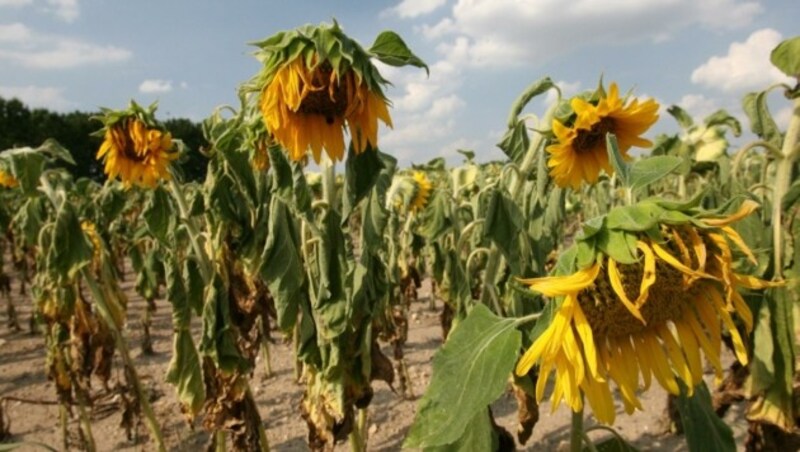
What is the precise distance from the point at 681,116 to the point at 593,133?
3.88 feet

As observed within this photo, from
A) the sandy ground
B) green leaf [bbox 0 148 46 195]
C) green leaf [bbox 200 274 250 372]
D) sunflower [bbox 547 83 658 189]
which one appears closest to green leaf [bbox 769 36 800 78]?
sunflower [bbox 547 83 658 189]

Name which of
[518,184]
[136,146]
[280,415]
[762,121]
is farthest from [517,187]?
[280,415]

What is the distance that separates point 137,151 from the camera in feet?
7.08

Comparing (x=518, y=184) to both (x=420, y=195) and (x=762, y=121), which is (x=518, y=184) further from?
(x=420, y=195)

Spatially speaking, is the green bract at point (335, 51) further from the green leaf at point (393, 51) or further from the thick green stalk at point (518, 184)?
the thick green stalk at point (518, 184)

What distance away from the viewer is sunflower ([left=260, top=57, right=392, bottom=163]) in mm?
1146

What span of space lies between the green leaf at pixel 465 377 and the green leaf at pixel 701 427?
44cm

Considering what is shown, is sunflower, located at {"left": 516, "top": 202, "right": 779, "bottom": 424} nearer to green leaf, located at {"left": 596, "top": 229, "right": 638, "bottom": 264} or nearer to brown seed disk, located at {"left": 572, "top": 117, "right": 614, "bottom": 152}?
green leaf, located at {"left": 596, "top": 229, "right": 638, "bottom": 264}

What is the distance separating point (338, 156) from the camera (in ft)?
4.34

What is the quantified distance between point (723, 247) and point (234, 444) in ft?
6.17

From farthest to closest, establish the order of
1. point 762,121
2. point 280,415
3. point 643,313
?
point 280,415 → point 762,121 → point 643,313

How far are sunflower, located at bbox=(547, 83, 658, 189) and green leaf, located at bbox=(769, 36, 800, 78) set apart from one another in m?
0.32

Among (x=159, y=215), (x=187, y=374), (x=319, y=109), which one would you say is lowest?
(x=187, y=374)

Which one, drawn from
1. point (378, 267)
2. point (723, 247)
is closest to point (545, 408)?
point (378, 267)
